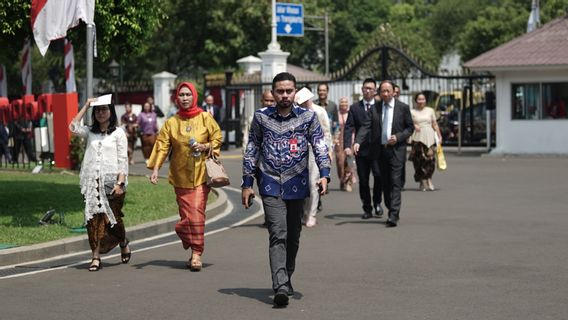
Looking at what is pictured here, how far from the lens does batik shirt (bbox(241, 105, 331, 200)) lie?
9.40 m

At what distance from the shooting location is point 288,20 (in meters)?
40.3

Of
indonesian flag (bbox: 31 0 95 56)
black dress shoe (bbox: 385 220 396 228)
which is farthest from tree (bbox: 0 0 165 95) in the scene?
black dress shoe (bbox: 385 220 396 228)

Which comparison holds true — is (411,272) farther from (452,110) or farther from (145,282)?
(452,110)

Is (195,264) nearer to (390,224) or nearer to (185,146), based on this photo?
(185,146)

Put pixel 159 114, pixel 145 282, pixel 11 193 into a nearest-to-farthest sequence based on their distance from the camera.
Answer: pixel 145 282 → pixel 11 193 → pixel 159 114

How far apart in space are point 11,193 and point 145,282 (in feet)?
28.5

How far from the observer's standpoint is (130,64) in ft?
190

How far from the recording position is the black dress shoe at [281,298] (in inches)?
350

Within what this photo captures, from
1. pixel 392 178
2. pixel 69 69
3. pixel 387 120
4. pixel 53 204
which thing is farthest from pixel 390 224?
pixel 69 69

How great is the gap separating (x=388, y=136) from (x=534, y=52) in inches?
690

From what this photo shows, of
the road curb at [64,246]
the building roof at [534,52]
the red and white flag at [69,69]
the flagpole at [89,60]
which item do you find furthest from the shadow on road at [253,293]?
the building roof at [534,52]

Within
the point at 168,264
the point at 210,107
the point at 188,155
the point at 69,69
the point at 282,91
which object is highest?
the point at 69,69

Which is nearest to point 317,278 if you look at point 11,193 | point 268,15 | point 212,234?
point 212,234

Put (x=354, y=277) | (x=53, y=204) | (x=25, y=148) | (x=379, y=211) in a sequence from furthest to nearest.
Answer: (x=25, y=148)
(x=53, y=204)
(x=379, y=211)
(x=354, y=277)
